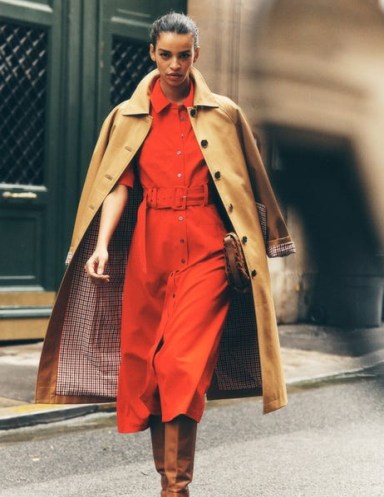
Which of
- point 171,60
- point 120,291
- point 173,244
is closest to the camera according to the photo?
point 171,60

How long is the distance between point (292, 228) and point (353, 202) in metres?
0.07

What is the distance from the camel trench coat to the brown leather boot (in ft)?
0.82

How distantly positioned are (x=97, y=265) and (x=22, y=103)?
4.36 meters

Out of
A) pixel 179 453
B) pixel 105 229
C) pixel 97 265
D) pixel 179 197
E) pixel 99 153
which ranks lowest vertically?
pixel 179 453

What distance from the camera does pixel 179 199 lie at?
2.92 m

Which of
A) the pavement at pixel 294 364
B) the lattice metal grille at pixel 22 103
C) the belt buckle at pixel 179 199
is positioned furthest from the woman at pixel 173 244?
the lattice metal grille at pixel 22 103

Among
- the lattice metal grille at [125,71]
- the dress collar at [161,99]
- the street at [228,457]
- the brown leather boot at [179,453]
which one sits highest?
the lattice metal grille at [125,71]

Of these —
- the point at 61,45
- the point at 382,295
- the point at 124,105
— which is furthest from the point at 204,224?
the point at 61,45

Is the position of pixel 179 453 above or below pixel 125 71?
below

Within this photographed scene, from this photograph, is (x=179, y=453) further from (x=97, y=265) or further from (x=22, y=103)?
(x=22, y=103)

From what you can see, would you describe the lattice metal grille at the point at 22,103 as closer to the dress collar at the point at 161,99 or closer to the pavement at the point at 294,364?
the pavement at the point at 294,364

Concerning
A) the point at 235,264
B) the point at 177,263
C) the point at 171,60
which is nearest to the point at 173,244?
the point at 177,263

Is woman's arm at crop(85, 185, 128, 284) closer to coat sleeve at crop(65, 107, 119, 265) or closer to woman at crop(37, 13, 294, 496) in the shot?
woman at crop(37, 13, 294, 496)

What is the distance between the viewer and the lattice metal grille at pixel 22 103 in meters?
6.79
